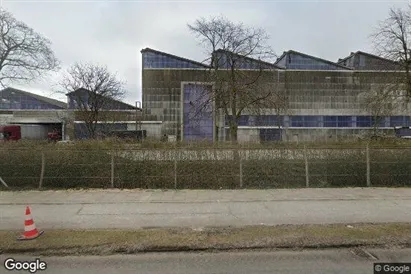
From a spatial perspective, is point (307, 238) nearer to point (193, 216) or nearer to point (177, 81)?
point (193, 216)

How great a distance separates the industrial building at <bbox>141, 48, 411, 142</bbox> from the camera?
138ft

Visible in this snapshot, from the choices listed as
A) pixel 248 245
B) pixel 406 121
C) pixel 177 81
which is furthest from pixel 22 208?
pixel 406 121

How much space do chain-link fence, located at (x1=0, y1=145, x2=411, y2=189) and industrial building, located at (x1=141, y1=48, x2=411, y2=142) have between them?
3004 centimetres

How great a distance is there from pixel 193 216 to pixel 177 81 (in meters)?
35.9

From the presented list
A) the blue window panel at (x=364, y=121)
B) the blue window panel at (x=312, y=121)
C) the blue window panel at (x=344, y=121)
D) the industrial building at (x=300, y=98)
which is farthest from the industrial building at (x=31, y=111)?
the blue window panel at (x=364, y=121)

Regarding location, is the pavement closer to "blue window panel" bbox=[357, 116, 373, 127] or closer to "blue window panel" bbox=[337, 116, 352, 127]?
"blue window panel" bbox=[337, 116, 352, 127]

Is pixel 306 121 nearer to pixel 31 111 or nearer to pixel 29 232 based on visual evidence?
pixel 29 232

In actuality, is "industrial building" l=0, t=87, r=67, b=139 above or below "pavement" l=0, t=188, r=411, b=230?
above

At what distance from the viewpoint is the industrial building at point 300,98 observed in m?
42.0

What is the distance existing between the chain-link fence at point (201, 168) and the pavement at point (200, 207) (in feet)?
2.04

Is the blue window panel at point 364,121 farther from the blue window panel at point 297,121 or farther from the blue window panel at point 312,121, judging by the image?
the blue window panel at point 297,121

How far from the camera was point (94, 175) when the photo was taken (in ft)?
37.4

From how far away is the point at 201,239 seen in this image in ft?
19.2

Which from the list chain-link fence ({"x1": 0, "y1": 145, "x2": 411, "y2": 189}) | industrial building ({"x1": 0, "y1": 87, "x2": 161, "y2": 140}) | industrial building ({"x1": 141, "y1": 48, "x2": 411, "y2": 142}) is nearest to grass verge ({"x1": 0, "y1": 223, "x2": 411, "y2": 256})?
chain-link fence ({"x1": 0, "y1": 145, "x2": 411, "y2": 189})
